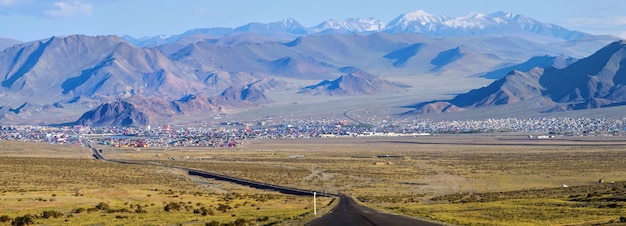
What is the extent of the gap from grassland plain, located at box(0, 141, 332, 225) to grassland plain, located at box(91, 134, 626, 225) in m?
6.39

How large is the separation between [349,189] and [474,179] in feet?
51.8

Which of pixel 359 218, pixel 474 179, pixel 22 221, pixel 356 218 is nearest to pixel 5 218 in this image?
pixel 22 221

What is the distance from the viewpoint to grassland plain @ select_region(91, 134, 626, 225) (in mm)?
49334

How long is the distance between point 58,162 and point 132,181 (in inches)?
1004

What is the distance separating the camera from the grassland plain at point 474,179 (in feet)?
162

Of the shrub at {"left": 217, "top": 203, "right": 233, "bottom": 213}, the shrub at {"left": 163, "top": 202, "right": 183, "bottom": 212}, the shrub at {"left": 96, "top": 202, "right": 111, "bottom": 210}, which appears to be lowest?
the shrub at {"left": 217, "top": 203, "right": 233, "bottom": 213}

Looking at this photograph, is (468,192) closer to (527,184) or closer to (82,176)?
(527,184)

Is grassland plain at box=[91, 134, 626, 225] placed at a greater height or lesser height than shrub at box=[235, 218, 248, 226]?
lesser

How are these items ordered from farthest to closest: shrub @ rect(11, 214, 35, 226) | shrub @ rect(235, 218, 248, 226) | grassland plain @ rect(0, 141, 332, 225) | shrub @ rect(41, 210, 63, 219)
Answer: grassland plain @ rect(0, 141, 332, 225), shrub @ rect(41, 210, 63, 219), shrub @ rect(235, 218, 248, 226), shrub @ rect(11, 214, 35, 226)

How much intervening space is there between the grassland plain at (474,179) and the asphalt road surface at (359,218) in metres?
1.63

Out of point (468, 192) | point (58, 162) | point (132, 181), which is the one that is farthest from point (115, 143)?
point (468, 192)

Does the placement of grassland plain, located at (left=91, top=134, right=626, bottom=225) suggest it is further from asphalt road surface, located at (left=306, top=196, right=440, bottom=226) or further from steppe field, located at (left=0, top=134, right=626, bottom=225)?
asphalt road surface, located at (left=306, top=196, right=440, bottom=226)

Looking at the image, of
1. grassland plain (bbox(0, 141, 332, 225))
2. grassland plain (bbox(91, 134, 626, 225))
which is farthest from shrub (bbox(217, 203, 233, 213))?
grassland plain (bbox(91, 134, 626, 225))

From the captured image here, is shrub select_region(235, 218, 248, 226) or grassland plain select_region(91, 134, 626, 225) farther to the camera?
grassland plain select_region(91, 134, 626, 225)
